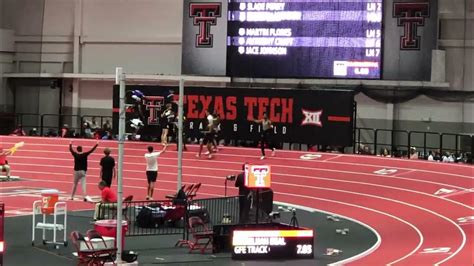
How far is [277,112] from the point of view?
34.8 meters

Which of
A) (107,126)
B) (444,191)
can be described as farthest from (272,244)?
(107,126)

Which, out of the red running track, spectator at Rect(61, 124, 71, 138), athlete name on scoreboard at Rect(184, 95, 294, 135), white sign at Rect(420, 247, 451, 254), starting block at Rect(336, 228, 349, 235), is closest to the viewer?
white sign at Rect(420, 247, 451, 254)

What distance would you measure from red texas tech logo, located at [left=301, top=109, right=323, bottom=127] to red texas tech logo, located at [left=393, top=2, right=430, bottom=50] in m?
4.40

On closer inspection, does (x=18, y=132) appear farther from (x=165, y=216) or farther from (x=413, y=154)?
(x=165, y=216)

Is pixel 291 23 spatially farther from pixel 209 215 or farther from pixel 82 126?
pixel 209 215

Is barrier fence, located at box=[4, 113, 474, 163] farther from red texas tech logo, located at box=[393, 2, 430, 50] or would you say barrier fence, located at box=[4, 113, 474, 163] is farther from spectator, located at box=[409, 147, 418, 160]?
red texas tech logo, located at box=[393, 2, 430, 50]

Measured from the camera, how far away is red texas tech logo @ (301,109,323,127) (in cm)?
3388

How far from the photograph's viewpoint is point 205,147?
3553cm

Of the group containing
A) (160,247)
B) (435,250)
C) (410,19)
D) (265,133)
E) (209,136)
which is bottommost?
(160,247)

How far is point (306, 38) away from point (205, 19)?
490cm

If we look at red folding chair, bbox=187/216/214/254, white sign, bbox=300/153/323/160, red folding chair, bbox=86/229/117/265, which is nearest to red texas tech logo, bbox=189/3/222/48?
white sign, bbox=300/153/323/160

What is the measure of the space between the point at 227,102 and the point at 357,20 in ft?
20.4

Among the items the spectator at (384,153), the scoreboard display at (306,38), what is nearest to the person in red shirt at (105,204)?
the spectator at (384,153)

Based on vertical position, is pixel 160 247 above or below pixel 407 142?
below
